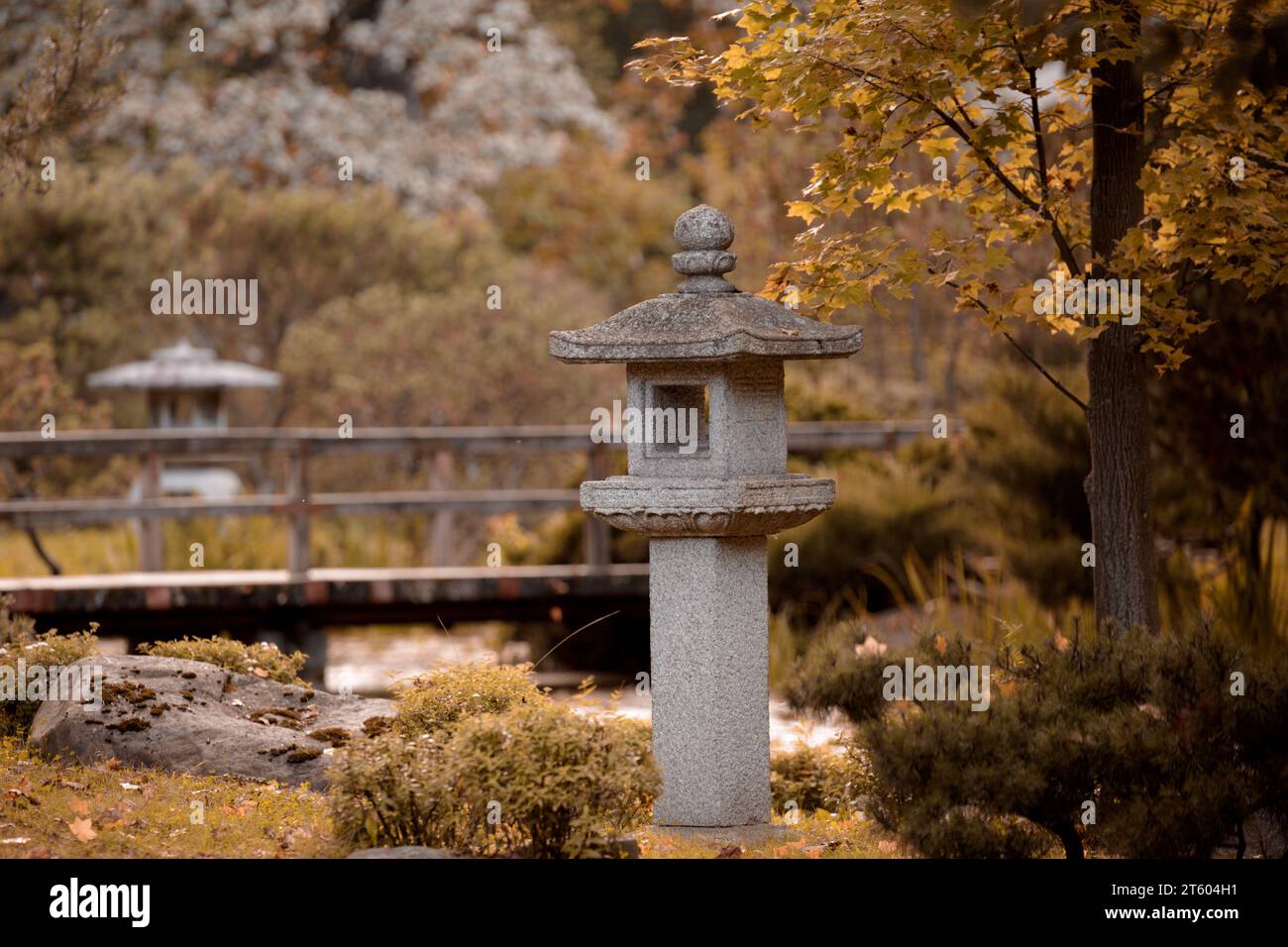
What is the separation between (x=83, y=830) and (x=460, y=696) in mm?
1431

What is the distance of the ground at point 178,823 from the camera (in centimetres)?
568

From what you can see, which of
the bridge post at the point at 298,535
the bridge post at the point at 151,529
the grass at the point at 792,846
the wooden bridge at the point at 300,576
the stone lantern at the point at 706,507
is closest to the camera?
the grass at the point at 792,846

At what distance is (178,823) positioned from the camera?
19.9 ft

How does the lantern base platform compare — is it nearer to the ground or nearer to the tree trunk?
the ground

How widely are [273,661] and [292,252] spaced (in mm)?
11865

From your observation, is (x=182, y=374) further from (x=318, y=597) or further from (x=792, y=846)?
(x=792, y=846)

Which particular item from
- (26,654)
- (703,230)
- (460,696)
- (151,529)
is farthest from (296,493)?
(703,230)

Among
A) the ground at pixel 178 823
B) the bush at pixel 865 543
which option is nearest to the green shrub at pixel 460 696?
the ground at pixel 178 823

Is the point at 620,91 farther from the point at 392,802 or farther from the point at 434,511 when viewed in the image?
the point at 392,802

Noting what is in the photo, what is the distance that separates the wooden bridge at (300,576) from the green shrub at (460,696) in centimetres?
532

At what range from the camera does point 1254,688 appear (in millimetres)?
5297

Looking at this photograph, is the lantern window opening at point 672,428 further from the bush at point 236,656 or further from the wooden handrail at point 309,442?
the wooden handrail at point 309,442

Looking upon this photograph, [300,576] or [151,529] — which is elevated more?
[151,529]

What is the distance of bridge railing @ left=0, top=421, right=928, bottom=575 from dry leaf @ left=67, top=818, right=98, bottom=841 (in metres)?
6.26
